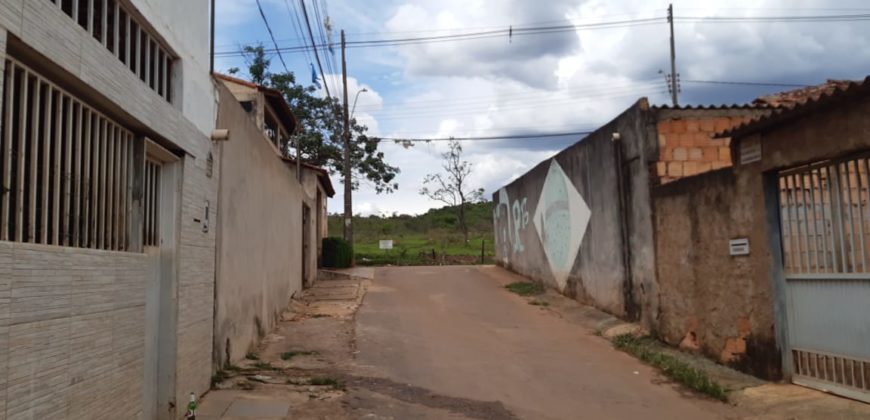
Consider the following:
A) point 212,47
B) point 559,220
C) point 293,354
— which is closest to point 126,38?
point 212,47

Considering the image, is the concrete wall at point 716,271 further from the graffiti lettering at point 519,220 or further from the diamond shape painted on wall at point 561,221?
the graffiti lettering at point 519,220

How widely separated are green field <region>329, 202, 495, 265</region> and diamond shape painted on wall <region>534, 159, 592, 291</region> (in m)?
9.91

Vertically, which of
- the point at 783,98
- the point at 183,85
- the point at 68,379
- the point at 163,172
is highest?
the point at 783,98

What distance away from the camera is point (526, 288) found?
16203 millimetres

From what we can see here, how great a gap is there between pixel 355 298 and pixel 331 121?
594 inches

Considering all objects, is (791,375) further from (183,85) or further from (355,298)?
(355,298)

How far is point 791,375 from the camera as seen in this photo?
6.64 meters

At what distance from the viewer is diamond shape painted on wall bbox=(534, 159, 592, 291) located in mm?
13789

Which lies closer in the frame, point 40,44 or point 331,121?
point 40,44

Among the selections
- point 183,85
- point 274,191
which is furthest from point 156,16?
point 274,191

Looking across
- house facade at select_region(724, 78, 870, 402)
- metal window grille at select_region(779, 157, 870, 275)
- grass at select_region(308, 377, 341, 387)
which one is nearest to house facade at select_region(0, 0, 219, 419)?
grass at select_region(308, 377, 341, 387)

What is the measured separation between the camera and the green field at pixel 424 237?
26.3m

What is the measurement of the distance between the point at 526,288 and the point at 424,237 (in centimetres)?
2274

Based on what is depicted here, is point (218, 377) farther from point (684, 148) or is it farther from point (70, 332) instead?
point (684, 148)
